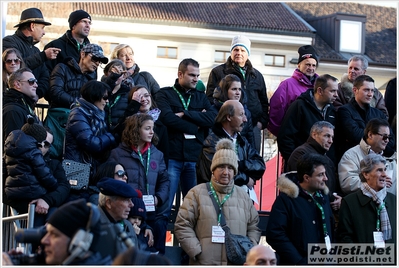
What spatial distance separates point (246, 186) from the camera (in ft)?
32.4

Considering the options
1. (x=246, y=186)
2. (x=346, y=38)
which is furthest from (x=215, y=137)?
(x=346, y=38)

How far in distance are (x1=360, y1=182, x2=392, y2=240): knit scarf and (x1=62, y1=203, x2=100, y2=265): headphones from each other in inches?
175

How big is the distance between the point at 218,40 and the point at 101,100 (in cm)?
3172

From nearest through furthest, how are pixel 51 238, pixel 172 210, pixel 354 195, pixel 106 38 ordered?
pixel 51 238
pixel 354 195
pixel 172 210
pixel 106 38

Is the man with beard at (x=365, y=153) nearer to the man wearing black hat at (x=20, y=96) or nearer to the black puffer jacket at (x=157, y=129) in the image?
the black puffer jacket at (x=157, y=129)

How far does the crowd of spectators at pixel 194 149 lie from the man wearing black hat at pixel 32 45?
2cm

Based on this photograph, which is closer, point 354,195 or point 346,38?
point 354,195

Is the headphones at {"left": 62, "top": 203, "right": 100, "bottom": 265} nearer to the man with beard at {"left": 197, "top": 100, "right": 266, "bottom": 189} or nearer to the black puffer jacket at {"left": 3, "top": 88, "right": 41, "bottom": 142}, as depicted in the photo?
the black puffer jacket at {"left": 3, "top": 88, "right": 41, "bottom": 142}

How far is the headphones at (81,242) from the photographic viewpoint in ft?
18.8

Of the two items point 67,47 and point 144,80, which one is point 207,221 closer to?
point 144,80

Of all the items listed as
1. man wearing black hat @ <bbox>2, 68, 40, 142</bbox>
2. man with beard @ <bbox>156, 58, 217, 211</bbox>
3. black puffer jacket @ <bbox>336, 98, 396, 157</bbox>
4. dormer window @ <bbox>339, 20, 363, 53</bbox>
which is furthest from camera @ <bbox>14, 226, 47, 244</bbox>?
dormer window @ <bbox>339, 20, 363, 53</bbox>

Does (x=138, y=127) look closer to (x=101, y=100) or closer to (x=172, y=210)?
(x=101, y=100)

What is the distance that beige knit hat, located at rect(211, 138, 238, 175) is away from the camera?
922 centimetres

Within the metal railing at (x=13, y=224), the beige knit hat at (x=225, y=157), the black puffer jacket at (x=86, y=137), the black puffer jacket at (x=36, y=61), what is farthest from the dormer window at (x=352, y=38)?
the metal railing at (x=13, y=224)
